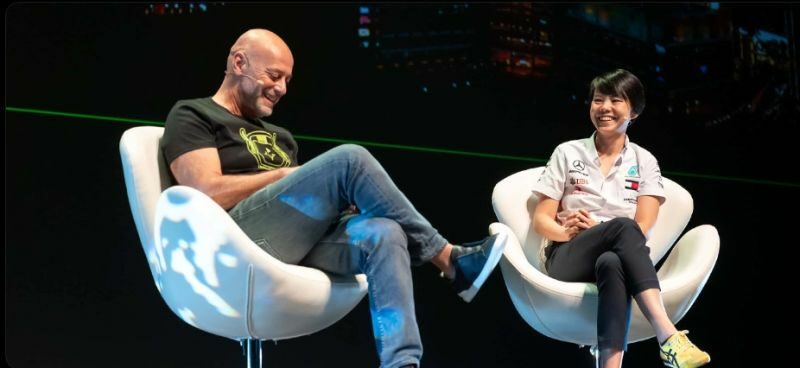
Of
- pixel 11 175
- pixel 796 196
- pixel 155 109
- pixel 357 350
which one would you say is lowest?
pixel 357 350

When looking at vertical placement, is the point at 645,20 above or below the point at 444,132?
above

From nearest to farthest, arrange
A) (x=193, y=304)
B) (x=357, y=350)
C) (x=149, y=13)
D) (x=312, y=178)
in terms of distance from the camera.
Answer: (x=312, y=178), (x=193, y=304), (x=149, y=13), (x=357, y=350)

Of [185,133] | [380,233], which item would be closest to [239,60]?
[185,133]

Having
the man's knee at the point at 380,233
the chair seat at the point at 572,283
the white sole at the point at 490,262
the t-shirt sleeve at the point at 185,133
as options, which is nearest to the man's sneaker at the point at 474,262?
the white sole at the point at 490,262

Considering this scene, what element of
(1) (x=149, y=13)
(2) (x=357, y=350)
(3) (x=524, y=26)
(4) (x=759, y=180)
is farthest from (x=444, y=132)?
(4) (x=759, y=180)

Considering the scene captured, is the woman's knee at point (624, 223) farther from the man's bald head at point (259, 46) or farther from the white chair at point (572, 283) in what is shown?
the man's bald head at point (259, 46)

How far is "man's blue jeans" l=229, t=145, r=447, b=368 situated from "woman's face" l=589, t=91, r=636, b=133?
3.02 ft

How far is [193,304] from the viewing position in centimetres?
228

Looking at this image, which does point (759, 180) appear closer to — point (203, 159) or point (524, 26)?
point (524, 26)

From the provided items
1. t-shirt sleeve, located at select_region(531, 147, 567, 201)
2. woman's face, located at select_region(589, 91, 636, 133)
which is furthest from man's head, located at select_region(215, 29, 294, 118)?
woman's face, located at select_region(589, 91, 636, 133)

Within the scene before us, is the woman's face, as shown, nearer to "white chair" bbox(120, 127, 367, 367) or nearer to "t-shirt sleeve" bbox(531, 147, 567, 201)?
"t-shirt sleeve" bbox(531, 147, 567, 201)

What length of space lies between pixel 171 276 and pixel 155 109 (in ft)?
3.87

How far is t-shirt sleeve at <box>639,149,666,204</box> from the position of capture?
2.84 meters

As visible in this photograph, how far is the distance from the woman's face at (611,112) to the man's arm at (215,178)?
3.67ft
